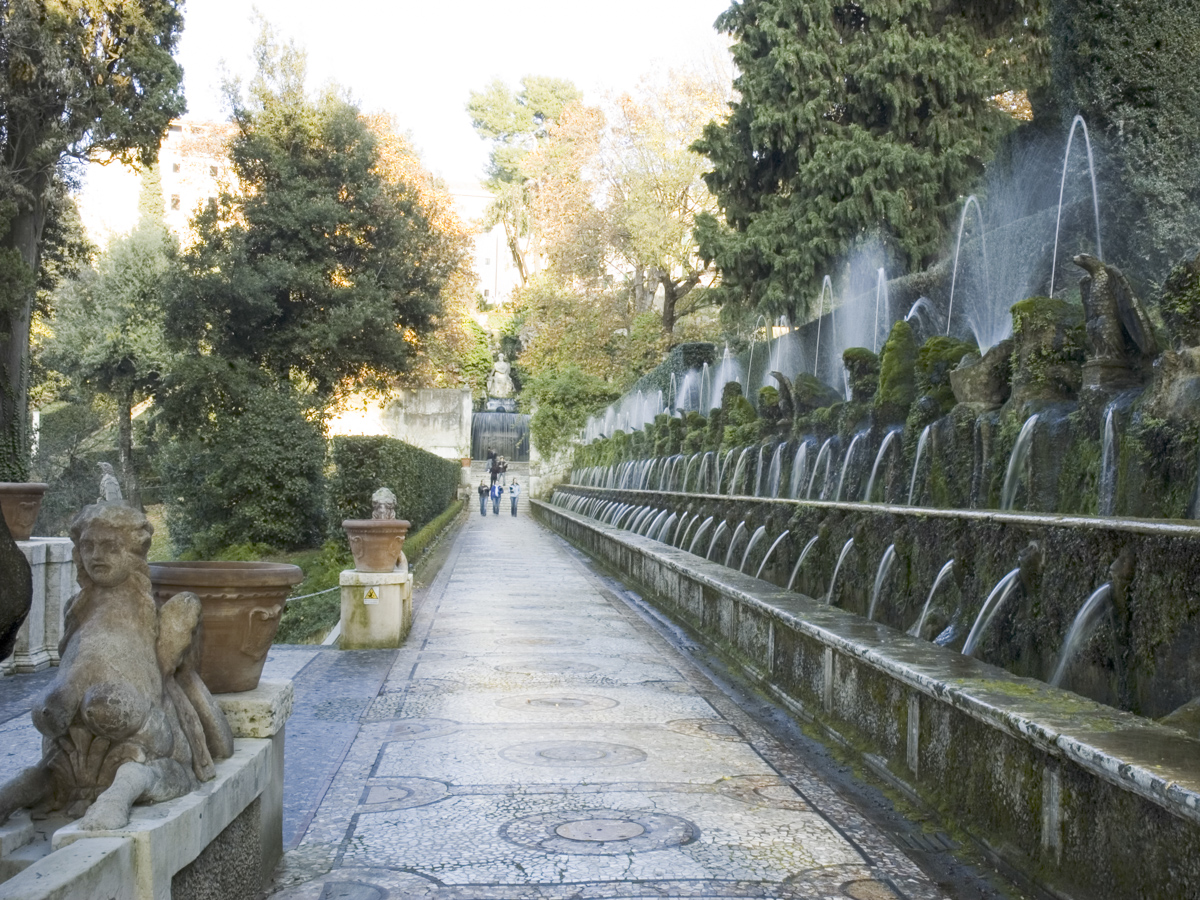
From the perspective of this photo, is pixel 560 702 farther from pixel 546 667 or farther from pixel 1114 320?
pixel 1114 320

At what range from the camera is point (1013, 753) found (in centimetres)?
366

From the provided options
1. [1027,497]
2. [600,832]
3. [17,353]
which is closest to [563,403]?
[17,353]

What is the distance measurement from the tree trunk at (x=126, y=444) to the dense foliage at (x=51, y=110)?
12733mm

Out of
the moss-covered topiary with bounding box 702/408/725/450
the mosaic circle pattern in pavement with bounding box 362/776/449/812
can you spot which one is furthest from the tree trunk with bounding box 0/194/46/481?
the mosaic circle pattern in pavement with bounding box 362/776/449/812

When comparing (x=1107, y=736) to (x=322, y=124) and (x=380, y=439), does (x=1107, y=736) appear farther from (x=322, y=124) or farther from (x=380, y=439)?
(x=322, y=124)

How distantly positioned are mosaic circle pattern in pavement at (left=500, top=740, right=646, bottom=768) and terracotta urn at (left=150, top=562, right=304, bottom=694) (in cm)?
187

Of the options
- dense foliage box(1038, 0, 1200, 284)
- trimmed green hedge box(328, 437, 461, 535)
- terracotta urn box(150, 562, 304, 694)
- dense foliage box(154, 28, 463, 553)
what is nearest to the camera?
terracotta urn box(150, 562, 304, 694)

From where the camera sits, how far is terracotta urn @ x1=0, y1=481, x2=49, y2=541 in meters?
7.16

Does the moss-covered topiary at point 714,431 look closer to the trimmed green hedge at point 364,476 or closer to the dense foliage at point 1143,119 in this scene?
the trimmed green hedge at point 364,476

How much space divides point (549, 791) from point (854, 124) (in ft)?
64.7

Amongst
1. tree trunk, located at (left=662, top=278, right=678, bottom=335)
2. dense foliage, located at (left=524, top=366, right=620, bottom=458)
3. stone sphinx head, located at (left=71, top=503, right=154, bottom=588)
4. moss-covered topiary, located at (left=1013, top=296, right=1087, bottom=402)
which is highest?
tree trunk, located at (left=662, top=278, right=678, bottom=335)

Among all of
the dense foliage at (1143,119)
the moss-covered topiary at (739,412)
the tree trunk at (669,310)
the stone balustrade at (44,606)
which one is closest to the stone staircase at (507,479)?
the tree trunk at (669,310)

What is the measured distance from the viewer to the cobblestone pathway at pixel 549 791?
12.2 ft

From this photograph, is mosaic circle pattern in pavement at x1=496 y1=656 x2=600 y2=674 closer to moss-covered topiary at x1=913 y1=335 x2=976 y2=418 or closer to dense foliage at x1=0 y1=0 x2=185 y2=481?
moss-covered topiary at x1=913 y1=335 x2=976 y2=418
